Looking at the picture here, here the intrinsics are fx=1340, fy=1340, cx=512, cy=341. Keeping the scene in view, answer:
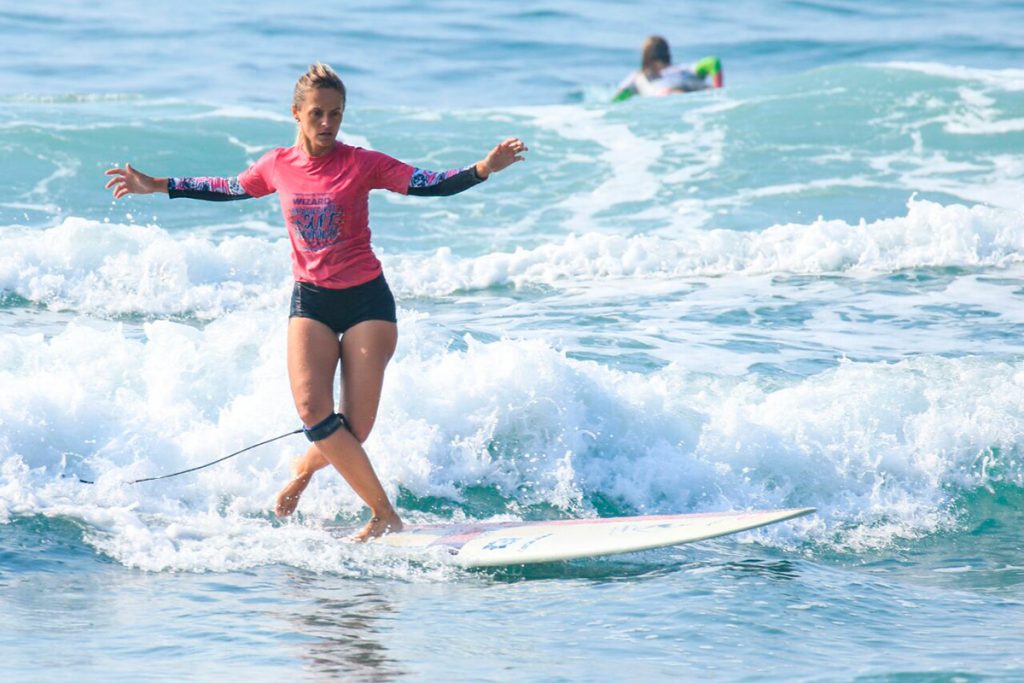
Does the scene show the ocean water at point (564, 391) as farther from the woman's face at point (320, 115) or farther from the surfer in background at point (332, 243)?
the woman's face at point (320, 115)

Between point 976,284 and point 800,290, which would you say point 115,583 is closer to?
point 800,290

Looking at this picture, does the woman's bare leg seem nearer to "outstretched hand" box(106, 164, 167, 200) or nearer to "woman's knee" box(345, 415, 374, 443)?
"woman's knee" box(345, 415, 374, 443)

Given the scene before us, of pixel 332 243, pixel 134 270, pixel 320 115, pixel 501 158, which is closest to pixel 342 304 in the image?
pixel 332 243

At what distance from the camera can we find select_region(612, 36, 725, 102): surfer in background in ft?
62.4

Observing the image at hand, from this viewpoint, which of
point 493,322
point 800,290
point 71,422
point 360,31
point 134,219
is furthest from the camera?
point 360,31

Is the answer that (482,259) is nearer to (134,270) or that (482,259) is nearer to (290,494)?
(134,270)

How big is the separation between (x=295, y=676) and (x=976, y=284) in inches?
317

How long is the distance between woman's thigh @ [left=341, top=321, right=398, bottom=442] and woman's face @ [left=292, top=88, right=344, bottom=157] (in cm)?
77

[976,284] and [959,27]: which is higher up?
[959,27]

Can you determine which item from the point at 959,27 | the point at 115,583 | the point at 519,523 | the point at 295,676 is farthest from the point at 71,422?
the point at 959,27

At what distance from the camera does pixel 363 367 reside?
5.54 meters

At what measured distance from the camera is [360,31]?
23.8 m

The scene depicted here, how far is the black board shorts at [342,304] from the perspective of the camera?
548 cm

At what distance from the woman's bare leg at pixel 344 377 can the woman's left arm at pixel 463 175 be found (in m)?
0.59
